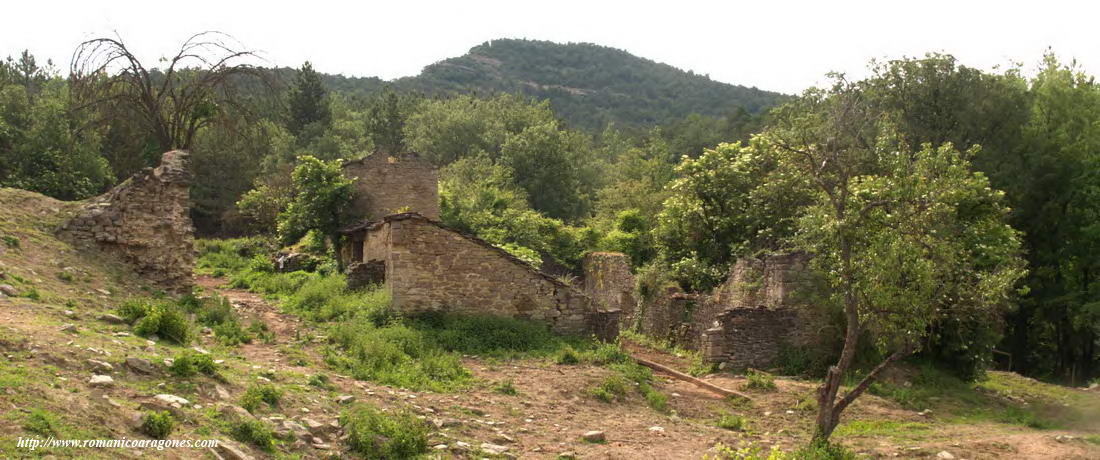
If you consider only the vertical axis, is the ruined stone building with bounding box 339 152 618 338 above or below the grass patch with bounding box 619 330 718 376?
above

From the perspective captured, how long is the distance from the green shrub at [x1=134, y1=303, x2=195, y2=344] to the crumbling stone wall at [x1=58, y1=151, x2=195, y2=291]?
10.5 ft

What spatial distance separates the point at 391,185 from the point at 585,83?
110 metres

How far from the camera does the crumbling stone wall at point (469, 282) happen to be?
14961 millimetres

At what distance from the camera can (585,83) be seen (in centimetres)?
13212

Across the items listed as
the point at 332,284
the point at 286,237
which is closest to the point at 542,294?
the point at 332,284

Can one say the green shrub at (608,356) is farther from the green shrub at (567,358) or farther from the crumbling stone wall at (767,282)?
the crumbling stone wall at (767,282)

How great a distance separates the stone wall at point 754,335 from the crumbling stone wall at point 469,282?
2390 millimetres

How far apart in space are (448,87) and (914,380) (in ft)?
325

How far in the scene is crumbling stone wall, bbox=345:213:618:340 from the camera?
1496 centimetres

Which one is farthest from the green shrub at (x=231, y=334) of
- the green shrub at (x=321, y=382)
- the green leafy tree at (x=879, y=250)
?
the green leafy tree at (x=879, y=250)

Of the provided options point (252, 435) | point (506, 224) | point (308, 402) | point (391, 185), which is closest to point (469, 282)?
point (308, 402)

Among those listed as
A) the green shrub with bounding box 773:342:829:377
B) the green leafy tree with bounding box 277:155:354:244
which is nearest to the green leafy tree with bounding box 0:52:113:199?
the green leafy tree with bounding box 277:155:354:244

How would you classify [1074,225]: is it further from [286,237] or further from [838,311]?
[286,237]

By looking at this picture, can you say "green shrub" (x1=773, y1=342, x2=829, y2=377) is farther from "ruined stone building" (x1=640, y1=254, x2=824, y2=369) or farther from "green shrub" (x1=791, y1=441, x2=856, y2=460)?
"green shrub" (x1=791, y1=441, x2=856, y2=460)
